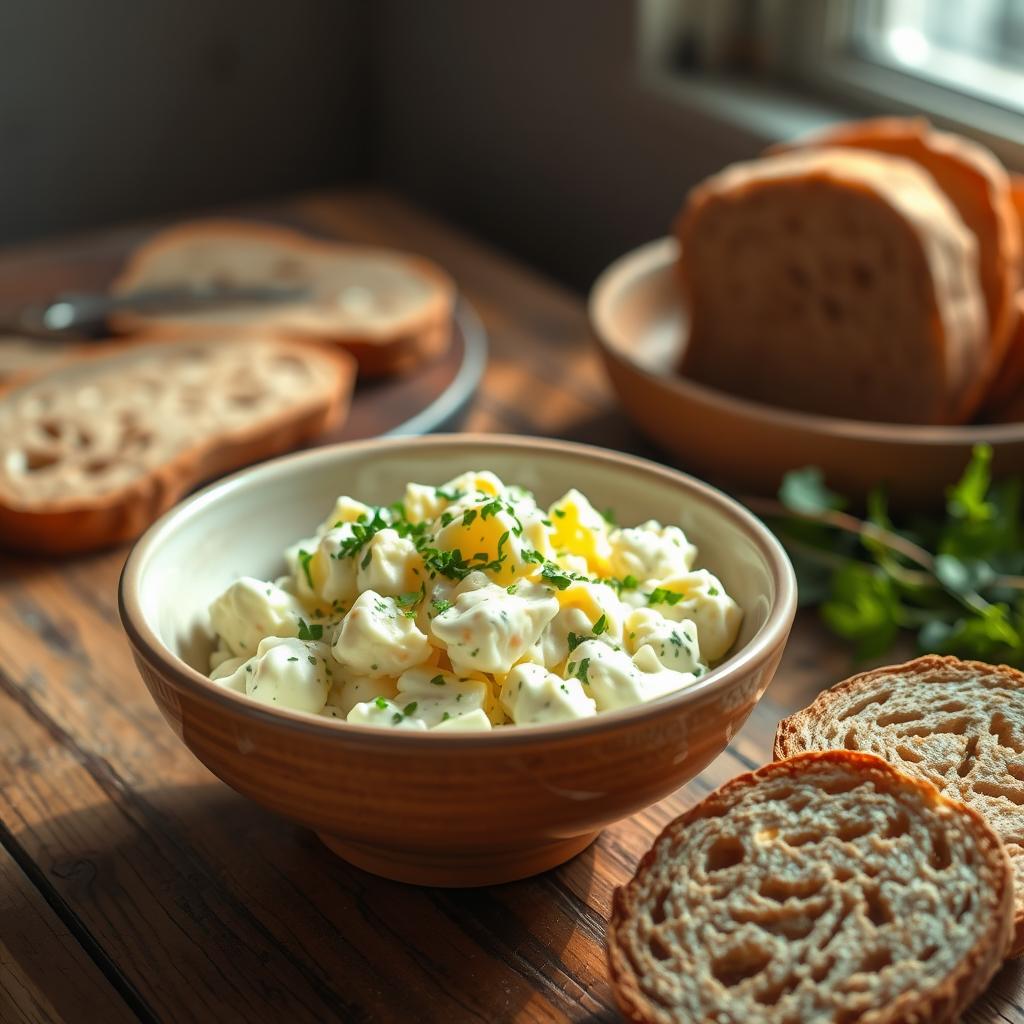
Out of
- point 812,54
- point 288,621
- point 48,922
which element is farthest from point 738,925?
point 812,54

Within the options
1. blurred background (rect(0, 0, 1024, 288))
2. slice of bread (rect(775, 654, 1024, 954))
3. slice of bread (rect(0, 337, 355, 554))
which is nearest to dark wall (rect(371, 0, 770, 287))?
blurred background (rect(0, 0, 1024, 288))

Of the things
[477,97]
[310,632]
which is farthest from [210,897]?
[477,97]

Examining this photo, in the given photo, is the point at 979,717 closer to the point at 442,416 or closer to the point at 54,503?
the point at 442,416

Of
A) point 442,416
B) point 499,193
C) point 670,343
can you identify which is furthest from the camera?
point 499,193

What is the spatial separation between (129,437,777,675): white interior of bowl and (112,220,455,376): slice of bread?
2.42ft

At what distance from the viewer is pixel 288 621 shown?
3.93 feet

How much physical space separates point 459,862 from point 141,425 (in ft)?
3.26

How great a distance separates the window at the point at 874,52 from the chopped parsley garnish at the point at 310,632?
1595 mm

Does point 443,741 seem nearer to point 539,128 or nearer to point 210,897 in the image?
Answer: point 210,897

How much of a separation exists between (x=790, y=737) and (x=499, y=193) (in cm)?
223

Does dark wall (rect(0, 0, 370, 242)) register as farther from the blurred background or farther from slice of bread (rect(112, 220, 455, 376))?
slice of bread (rect(112, 220, 455, 376))

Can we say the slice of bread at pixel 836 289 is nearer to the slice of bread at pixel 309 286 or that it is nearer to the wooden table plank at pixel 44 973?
the slice of bread at pixel 309 286

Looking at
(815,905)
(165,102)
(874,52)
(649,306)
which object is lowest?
(165,102)

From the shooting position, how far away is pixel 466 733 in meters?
1.00
